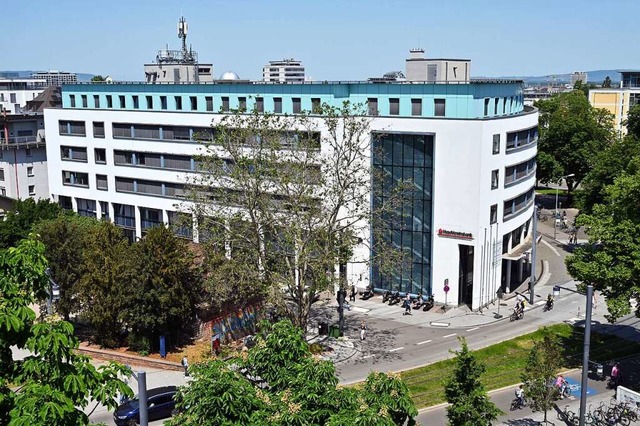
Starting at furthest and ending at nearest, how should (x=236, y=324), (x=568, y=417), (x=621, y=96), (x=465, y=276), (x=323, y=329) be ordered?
(x=621, y=96)
(x=465, y=276)
(x=323, y=329)
(x=236, y=324)
(x=568, y=417)

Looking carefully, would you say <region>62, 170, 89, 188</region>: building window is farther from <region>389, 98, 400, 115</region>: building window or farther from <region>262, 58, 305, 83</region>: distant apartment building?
<region>262, 58, 305, 83</region>: distant apartment building

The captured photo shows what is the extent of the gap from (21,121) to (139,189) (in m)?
25.6

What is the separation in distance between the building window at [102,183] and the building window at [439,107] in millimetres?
35170

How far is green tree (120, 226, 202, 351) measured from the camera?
3819 cm

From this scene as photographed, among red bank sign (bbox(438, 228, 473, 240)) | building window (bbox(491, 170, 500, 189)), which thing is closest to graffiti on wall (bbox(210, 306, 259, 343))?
red bank sign (bbox(438, 228, 473, 240))

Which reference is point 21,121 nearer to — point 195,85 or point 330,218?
point 195,85

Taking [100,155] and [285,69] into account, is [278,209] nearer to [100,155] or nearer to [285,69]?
[100,155]

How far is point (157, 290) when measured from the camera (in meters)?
38.3

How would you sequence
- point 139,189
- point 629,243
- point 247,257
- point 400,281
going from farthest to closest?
point 139,189, point 400,281, point 247,257, point 629,243

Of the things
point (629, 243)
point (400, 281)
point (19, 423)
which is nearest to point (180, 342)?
point (400, 281)

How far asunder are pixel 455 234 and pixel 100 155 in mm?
37794

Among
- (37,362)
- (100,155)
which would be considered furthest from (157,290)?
(100,155)

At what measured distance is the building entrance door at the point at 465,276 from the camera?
48.5m

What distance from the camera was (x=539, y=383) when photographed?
2844 centimetres
